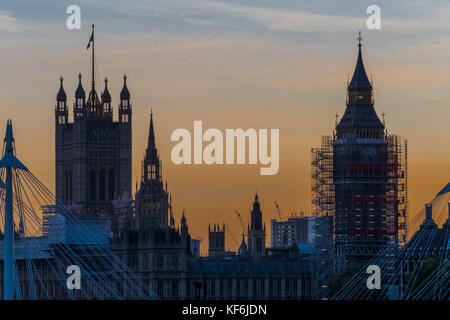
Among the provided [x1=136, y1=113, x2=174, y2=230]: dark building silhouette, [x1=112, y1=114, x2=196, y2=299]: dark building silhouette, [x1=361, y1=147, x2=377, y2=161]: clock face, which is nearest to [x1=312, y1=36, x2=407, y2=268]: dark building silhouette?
[x1=361, y1=147, x2=377, y2=161]: clock face

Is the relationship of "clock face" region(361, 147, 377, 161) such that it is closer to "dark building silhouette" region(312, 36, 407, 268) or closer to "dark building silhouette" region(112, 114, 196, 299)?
"dark building silhouette" region(312, 36, 407, 268)

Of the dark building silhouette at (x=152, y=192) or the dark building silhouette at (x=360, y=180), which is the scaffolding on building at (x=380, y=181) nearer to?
the dark building silhouette at (x=360, y=180)

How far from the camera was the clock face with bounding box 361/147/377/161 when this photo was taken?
169500 mm

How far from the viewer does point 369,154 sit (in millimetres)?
170250

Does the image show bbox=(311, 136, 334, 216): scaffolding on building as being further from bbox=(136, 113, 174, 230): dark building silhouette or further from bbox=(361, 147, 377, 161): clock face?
bbox=(136, 113, 174, 230): dark building silhouette

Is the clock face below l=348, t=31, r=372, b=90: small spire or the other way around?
below

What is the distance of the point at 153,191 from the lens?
196m

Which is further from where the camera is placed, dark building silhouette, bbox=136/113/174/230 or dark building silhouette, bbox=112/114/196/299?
dark building silhouette, bbox=136/113/174/230

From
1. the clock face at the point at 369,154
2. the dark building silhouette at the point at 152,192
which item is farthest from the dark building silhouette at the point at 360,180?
the dark building silhouette at the point at 152,192

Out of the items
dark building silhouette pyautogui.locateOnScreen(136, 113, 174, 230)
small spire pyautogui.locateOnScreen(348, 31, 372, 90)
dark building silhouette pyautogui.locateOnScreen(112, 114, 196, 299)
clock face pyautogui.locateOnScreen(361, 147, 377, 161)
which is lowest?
dark building silhouette pyautogui.locateOnScreen(112, 114, 196, 299)

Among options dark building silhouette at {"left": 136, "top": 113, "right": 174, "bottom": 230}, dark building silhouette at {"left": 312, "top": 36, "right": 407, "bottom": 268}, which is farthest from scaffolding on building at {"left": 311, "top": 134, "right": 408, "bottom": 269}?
dark building silhouette at {"left": 136, "top": 113, "right": 174, "bottom": 230}
